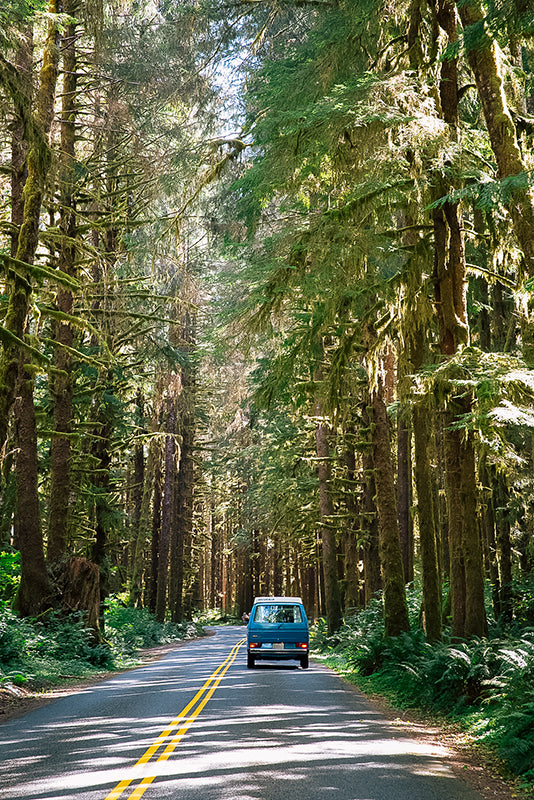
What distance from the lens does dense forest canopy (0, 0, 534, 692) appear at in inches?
420

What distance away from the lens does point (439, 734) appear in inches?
386

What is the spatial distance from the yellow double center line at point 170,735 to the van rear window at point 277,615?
367 cm

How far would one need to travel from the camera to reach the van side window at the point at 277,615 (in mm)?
20047

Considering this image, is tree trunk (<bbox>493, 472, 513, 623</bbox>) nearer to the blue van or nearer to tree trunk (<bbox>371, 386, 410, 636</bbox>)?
tree trunk (<bbox>371, 386, 410, 636</bbox>)

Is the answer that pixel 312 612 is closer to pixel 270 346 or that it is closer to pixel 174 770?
pixel 270 346

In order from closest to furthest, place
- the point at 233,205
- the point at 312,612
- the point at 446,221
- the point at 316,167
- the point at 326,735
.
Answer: the point at 326,735, the point at 316,167, the point at 446,221, the point at 233,205, the point at 312,612

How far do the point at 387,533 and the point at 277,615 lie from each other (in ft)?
15.8

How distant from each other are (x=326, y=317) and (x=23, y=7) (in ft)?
21.4

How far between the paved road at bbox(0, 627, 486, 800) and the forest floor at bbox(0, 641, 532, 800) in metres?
0.23

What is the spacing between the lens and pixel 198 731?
9430mm

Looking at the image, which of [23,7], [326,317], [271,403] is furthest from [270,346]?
[23,7]

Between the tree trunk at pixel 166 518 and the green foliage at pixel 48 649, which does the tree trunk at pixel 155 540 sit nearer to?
the tree trunk at pixel 166 518

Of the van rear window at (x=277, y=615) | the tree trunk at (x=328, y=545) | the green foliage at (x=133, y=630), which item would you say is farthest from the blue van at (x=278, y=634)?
the tree trunk at (x=328, y=545)

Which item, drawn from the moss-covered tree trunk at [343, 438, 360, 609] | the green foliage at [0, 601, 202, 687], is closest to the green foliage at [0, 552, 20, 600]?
the green foliage at [0, 601, 202, 687]
